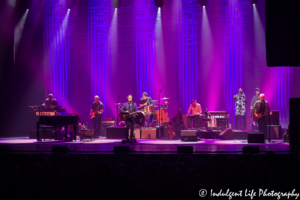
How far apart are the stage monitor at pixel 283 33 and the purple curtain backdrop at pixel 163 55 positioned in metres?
8.25

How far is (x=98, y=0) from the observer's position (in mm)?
14328

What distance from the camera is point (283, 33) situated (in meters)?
5.53

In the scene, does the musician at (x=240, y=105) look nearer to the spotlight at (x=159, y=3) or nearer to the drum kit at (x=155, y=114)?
the drum kit at (x=155, y=114)

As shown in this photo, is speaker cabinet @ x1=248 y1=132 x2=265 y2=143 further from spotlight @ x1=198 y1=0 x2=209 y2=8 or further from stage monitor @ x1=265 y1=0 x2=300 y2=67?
spotlight @ x1=198 y1=0 x2=209 y2=8

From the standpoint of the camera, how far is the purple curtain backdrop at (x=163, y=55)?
13.7 metres

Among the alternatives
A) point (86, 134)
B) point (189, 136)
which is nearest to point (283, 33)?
point (189, 136)

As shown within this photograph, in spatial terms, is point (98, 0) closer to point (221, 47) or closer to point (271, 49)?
point (221, 47)

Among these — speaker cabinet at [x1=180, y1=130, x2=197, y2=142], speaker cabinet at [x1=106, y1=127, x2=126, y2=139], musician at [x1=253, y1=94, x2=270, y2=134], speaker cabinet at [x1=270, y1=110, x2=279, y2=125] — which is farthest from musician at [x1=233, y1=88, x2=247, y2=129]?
speaker cabinet at [x1=106, y1=127, x2=126, y2=139]

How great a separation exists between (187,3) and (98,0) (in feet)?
13.7

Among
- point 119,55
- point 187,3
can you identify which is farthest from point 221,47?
point 119,55

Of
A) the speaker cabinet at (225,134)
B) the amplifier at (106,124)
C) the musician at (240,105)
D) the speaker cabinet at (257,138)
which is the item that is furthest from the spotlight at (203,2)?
the speaker cabinet at (257,138)

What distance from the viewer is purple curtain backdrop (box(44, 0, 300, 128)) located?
13.7 metres

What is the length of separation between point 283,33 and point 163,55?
871 centimetres

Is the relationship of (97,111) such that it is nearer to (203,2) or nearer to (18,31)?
(18,31)
